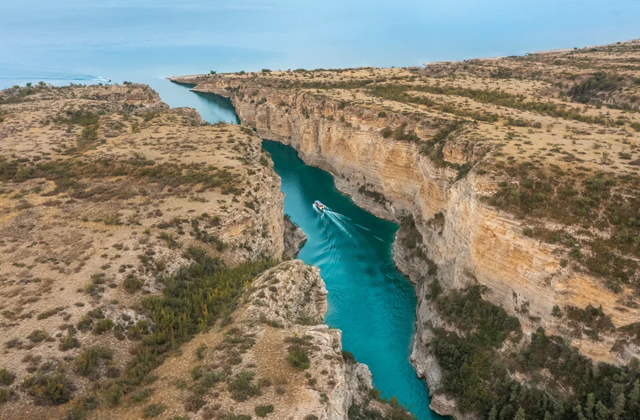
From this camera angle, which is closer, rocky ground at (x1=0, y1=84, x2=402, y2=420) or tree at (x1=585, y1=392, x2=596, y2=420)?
rocky ground at (x1=0, y1=84, x2=402, y2=420)

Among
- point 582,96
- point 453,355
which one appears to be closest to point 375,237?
point 453,355

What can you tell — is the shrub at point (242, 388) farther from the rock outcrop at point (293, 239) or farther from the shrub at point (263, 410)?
the rock outcrop at point (293, 239)

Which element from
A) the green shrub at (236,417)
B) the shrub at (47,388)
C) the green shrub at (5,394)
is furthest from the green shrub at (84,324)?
the green shrub at (236,417)

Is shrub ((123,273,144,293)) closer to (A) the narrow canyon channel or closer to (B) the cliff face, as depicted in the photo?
(A) the narrow canyon channel

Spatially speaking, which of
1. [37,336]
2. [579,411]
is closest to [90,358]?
[37,336]

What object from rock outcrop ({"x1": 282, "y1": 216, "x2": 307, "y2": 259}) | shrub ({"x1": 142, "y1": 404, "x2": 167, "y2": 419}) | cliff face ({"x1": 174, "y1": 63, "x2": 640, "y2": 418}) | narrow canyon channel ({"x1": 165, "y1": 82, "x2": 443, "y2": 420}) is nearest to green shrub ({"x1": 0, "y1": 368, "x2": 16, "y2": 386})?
shrub ({"x1": 142, "y1": 404, "x2": 167, "y2": 419})

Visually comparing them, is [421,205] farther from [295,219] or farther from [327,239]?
[295,219]

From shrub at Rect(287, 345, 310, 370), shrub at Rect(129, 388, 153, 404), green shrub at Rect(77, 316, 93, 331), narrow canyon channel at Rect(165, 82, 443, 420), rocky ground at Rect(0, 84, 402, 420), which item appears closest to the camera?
shrub at Rect(129, 388, 153, 404)
